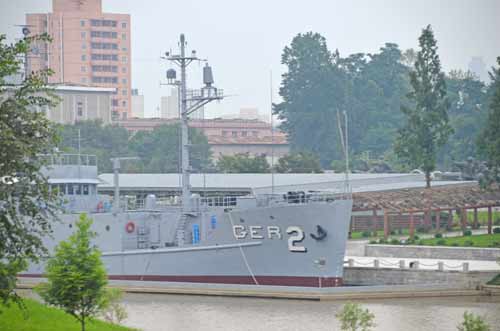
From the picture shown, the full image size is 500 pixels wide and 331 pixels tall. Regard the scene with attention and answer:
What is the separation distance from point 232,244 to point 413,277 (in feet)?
21.4

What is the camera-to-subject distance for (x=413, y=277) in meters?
42.6

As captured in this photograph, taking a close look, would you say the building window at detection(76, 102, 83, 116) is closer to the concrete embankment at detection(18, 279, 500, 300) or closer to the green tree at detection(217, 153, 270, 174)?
the green tree at detection(217, 153, 270, 174)

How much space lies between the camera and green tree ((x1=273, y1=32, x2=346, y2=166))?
332ft

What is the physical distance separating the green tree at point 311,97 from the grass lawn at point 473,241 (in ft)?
146

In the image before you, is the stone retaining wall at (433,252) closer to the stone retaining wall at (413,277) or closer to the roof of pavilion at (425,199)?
the roof of pavilion at (425,199)

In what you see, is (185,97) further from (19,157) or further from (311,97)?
(311,97)

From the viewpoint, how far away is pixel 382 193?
6056 cm

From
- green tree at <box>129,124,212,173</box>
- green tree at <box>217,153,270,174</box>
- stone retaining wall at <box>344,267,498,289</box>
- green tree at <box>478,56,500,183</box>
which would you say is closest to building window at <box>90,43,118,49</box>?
green tree at <box>129,124,212,173</box>

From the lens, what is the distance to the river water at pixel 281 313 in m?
34.8

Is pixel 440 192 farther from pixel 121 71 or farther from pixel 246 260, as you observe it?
pixel 121 71

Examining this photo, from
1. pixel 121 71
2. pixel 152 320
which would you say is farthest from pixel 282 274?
pixel 121 71

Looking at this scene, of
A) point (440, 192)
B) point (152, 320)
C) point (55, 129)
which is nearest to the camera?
point (55, 129)

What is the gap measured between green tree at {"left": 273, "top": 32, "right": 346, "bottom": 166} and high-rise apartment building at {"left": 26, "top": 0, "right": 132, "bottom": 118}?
1112 inches

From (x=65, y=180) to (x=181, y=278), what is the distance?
20.2 feet
